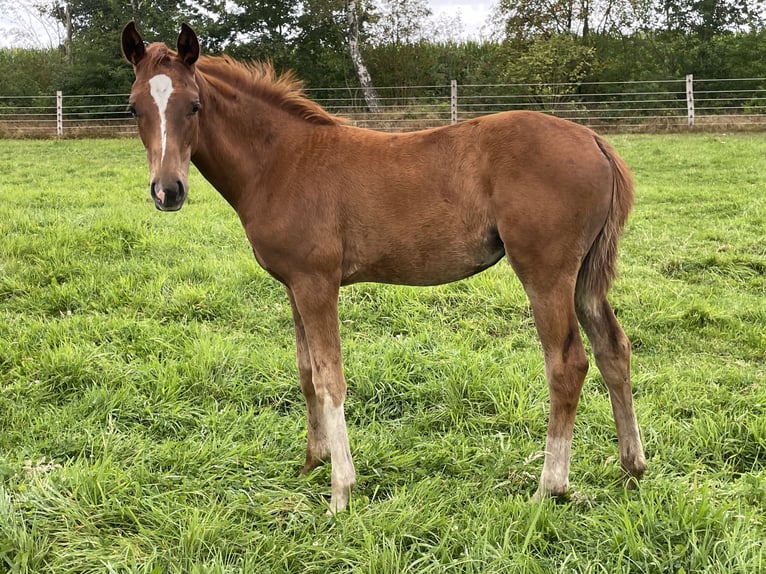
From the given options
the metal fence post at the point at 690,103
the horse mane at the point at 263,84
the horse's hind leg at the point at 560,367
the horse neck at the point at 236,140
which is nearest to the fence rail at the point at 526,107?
the metal fence post at the point at 690,103

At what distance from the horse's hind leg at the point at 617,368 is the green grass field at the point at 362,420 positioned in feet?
Answer: 0.42

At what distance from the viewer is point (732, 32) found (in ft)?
64.8

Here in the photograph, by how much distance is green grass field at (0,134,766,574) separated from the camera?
86.1 inches

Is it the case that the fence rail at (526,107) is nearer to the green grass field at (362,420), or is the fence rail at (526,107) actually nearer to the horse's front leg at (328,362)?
the green grass field at (362,420)

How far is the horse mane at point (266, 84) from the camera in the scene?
2.80 meters

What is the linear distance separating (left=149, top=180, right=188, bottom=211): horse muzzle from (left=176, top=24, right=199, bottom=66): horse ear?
0.59 metres

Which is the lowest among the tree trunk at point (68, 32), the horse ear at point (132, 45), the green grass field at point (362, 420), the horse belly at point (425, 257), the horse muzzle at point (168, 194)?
the green grass field at point (362, 420)

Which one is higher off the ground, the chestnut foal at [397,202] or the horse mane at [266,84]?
the horse mane at [266,84]

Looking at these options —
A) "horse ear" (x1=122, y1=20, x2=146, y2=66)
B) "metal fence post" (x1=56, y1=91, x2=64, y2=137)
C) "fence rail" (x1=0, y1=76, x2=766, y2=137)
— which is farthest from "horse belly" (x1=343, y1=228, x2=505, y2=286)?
"metal fence post" (x1=56, y1=91, x2=64, y2=137)

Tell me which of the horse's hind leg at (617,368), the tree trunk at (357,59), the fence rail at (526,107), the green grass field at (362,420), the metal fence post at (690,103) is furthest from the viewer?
the tree trunk at (357,59)

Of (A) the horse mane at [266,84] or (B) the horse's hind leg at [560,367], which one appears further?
(A) the horse mane at [266,84]

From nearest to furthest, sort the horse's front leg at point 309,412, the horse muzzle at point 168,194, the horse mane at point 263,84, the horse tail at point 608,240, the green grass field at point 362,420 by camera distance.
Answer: the green grass field at point 362,420, the horse muzzle at point 168,194, the horse tail at point 608,240, the horse mane at point 263,84, the horse's front leg at point 309,412

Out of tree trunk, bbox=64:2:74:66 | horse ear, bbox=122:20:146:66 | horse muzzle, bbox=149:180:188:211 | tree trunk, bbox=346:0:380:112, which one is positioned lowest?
horse muzzle, bbox=149:180:188:211

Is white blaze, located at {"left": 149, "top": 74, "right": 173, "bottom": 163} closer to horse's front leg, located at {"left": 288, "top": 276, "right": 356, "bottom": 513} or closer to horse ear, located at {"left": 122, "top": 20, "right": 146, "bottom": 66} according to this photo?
horse ear, located at {"left": 122, "top": 20, "right": 146, "bottom": 66}
